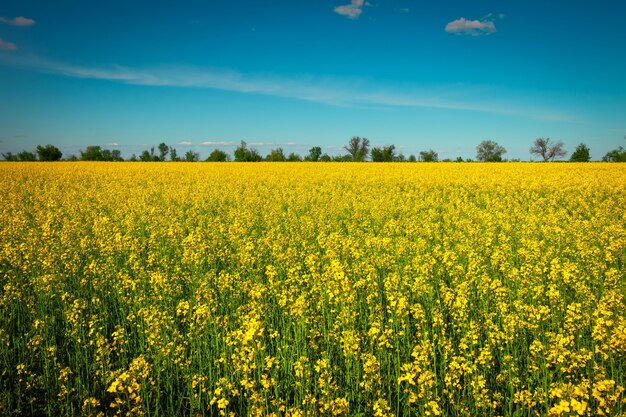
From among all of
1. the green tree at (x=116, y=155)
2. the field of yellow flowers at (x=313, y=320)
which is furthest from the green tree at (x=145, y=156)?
the field of yellow flowers at (x=313, y=320)

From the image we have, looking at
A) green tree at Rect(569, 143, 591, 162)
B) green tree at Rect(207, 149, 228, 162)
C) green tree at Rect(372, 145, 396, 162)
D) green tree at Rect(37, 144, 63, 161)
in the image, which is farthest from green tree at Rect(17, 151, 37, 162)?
green tree at Rect(569, 143, 591, 162)

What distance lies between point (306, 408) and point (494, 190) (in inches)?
801

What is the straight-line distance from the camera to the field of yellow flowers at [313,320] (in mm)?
3828

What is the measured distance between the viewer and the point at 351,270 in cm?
696

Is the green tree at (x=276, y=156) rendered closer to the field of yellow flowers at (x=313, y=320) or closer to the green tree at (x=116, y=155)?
the green tree at (x=116, y=155)

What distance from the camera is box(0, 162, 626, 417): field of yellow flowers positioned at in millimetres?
3828

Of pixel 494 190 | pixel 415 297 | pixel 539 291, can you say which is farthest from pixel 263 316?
pixel 494 190

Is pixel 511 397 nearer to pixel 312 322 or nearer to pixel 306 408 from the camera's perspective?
pixel 306 408

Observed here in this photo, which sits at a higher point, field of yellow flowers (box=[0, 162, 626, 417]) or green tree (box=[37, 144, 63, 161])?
green tree (box=[37, 144, 63, 161])

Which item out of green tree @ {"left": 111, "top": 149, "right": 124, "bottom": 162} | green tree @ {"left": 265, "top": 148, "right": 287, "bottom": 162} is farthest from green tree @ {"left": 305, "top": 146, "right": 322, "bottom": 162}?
green tree @ {"left": 111, "top": 149, "right": 124, "bottom": 162}

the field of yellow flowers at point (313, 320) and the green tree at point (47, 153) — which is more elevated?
the green tree at point (47, 153)

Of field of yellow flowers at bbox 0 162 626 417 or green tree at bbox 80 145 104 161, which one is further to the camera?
green tree at bbox 80 145 104 161

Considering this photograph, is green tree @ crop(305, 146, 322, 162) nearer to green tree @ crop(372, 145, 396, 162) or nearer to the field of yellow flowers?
green tree @ crop(372, 145, 396, 162)

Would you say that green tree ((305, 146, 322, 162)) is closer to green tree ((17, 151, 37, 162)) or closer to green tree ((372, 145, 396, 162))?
green tree ((372, 145, 396, 162))
